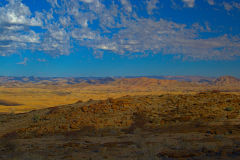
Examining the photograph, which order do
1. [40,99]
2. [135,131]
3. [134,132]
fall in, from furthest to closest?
1. [40,99]
2. [135,131]
3. [134,132]

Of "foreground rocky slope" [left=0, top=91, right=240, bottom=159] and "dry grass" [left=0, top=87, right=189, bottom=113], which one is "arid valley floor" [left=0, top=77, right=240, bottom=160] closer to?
"foreground rocky slope" [left=0, top=91, right=240, bottom=159]

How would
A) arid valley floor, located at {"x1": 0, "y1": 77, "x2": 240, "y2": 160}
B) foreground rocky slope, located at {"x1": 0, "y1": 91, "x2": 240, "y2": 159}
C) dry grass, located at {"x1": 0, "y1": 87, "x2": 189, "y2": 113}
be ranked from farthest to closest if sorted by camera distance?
dry grass, located at {"x1": 0, "y1": 87, "x2": 189, "y2": 113} → foreground rocky slope, located at {"x1": 0, "y1": 91, "x2": 240, "y2": 159} → arid valley floor, located at {"x1": 0, "y1": 77, "x2": 240, "y2": 160}

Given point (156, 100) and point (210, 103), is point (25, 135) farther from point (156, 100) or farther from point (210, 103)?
point (210, 103)

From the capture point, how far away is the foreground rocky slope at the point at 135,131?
34.5ft

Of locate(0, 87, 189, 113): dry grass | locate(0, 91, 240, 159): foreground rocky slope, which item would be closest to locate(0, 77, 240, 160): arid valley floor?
locate(0, 91, 240, 159): foreground rocky slope

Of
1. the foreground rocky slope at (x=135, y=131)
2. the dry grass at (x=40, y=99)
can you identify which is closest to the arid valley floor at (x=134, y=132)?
the foreground rocky slope at (x=135, y=131)

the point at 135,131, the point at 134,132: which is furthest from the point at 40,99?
the point at 134,132

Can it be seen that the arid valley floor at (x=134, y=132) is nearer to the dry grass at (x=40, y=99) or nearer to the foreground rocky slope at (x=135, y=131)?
the foreground rocky slope at (x=135, y=131)

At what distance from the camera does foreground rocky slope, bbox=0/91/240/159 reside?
10523 millimetres

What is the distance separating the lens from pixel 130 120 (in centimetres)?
1902

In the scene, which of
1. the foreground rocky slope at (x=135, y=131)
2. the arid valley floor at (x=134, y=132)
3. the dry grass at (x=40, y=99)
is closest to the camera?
the arid valley floor at (x=134, y=132)

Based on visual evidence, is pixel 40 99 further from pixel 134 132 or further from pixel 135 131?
pixel 134 132

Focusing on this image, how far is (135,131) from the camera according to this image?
16.3 meters

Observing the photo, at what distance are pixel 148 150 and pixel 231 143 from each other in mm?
3904
